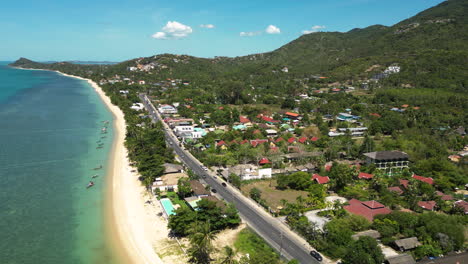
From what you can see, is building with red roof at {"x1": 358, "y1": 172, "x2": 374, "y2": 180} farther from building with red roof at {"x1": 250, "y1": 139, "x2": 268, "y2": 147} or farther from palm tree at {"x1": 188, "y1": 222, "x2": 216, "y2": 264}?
palm tree at {"x1": 188, "y1": 222, "x2": 216, "y2": 264}

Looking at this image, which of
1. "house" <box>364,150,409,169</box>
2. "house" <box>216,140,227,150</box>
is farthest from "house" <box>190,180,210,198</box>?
"house" <box>364,150,409,169</box>

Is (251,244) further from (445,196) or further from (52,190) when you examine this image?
(52,190)

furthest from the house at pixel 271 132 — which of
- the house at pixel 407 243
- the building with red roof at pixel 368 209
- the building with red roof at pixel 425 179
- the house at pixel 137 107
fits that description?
the house at pixel 137 107

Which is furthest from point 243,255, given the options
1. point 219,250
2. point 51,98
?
point 51,98

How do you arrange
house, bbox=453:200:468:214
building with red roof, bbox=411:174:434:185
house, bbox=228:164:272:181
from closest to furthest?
house, bbox=453:200:468:214
building with red roof, bbox=411:174:434:185
house, bbox=228:164:272:181

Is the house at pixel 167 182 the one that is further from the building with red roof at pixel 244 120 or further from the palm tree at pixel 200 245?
the building with red roof at pixel 244 120

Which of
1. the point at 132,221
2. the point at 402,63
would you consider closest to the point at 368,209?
the point at 132,221

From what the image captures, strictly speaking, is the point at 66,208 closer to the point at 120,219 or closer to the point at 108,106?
the point at 120,219
